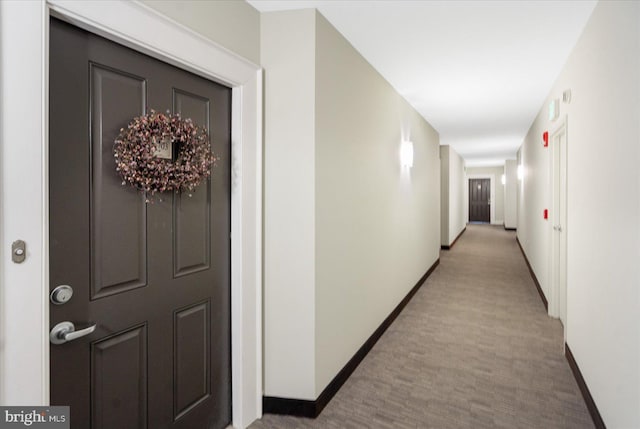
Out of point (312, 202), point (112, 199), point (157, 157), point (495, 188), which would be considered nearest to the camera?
point (112, 199)

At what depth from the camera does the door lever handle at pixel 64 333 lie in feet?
4.34

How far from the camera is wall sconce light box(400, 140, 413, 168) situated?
4.50m

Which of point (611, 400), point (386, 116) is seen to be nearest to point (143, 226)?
point (611, 400)

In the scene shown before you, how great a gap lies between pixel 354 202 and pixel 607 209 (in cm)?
159

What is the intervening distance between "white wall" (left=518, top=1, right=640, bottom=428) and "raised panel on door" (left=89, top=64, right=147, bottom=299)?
2.17 metres

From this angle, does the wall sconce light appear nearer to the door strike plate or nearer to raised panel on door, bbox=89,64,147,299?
raised panel on door, bbox=89,64,147,299

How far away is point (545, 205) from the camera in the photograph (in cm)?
471

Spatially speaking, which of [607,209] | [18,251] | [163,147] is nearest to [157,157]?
[163,147]

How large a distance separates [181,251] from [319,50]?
1.46 meters

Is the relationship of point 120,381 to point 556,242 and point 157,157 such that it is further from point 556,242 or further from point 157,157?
point 556,242

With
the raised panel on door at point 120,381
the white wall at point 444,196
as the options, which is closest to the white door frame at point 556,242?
the raised panel on door at point 120,381

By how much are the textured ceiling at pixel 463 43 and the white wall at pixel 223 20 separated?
0.41ft

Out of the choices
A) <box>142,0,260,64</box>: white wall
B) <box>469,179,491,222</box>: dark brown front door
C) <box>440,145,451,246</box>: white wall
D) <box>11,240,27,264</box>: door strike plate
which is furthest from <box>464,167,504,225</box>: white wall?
<box>11,240,27,264</box>: door strike plate

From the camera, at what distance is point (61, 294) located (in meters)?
1.34
